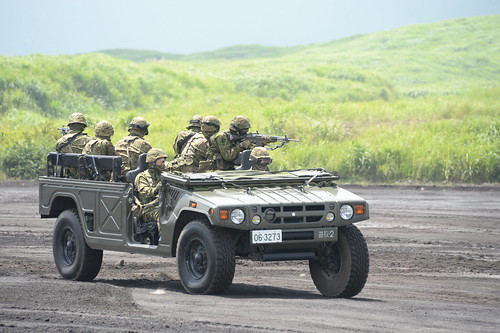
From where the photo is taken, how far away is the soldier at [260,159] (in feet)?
47.3

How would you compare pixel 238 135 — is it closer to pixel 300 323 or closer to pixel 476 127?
pixel 300 323

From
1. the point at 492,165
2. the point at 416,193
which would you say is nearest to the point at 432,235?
the point at 416,193

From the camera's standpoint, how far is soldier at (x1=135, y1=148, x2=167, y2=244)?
1344 centimetres

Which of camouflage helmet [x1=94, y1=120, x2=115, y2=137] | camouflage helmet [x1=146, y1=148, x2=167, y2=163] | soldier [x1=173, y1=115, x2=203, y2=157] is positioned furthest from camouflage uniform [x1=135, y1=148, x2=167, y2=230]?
soldier [x1=173, y1=115, x2=203, y2=157]

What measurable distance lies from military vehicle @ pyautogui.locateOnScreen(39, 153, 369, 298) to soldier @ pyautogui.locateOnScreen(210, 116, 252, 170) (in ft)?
5.10

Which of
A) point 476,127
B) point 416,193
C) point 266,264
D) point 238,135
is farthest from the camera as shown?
point 476,127

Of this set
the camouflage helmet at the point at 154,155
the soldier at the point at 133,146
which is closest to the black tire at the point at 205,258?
the camouflage helmet at the point at 154,155

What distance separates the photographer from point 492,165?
34.0 m

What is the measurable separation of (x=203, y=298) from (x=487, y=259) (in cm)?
682

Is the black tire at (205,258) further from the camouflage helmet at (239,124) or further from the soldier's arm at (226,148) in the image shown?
the camouflage helmet at (239,124)

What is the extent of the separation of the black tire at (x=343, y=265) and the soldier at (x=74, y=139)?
5.01 meters

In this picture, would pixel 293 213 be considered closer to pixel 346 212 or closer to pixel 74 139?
pixel 346 212

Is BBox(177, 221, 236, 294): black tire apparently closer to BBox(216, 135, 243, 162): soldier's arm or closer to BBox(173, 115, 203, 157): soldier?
BBox(216, 135, 243, 162): soldier's arm

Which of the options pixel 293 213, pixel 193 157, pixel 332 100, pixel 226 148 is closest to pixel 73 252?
pixel 193 157
